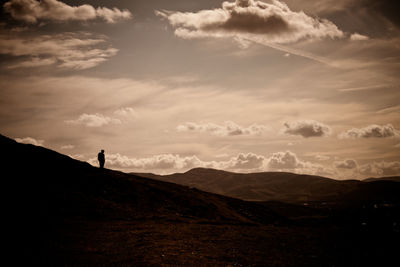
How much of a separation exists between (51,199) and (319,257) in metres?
28.9

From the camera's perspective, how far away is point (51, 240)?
21078 millimetres

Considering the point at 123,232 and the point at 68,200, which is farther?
the point at 68,200

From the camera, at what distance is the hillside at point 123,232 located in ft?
59.4

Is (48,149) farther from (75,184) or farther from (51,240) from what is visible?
(51,240)

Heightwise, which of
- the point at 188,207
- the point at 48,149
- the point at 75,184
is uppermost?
the point at 48,149

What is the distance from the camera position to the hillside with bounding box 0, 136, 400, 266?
18.1m

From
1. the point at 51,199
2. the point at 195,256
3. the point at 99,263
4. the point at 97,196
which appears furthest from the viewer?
the point at 97,196

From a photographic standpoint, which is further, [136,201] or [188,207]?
[188,207]

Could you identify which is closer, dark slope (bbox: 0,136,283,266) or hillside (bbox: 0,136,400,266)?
hillside (bbox: 0,136,400,266)

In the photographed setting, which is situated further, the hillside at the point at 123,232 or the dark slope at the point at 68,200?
the dark slope at the point at 68,200

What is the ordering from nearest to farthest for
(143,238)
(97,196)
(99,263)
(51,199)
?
(99,263), (143,238), (51,199), (97,196)

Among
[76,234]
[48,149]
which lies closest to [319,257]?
[76,234]

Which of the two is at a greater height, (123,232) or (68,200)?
(68,200)

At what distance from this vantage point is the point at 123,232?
25.6 m
